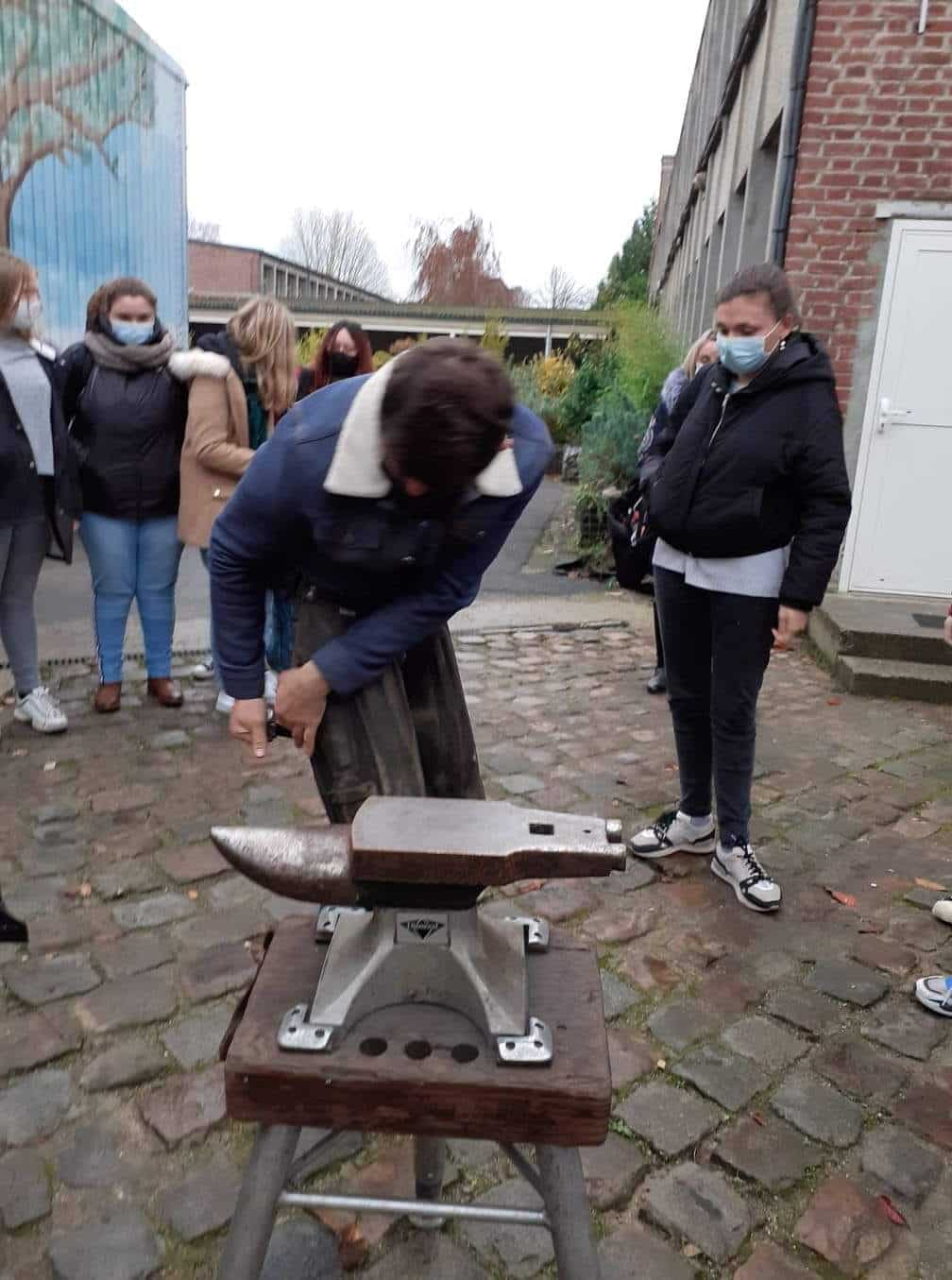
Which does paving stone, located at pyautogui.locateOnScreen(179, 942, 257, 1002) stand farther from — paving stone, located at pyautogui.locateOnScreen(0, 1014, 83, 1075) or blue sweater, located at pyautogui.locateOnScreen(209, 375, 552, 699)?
blue sweater, located at pyautogui.locateOnScreen(209, 375, 552, 699)

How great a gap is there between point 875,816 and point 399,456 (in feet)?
11.4

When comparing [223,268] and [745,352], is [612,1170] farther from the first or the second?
[223,268]

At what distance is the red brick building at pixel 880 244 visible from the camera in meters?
6.86

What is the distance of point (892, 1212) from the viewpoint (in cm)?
222

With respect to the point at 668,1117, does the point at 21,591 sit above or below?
above

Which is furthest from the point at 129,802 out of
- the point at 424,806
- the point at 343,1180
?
the point at 424,806

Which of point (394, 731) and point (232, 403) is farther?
point (232, 403)

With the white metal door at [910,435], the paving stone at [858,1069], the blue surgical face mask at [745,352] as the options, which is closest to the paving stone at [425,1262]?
the paving stone at [858,1069]

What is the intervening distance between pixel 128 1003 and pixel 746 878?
6.79 feet

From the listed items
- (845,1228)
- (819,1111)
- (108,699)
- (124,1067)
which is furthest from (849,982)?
(108,699)

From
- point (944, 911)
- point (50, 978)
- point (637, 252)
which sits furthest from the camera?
point (637, 252)

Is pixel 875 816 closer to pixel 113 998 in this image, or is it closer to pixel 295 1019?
pixel 113 998

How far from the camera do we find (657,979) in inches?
121

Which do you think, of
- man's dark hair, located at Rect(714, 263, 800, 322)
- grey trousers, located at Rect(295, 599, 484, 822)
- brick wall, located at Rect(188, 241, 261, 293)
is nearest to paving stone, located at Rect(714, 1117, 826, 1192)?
grey trousers, located at Rect(295, 599, 484, 822)
